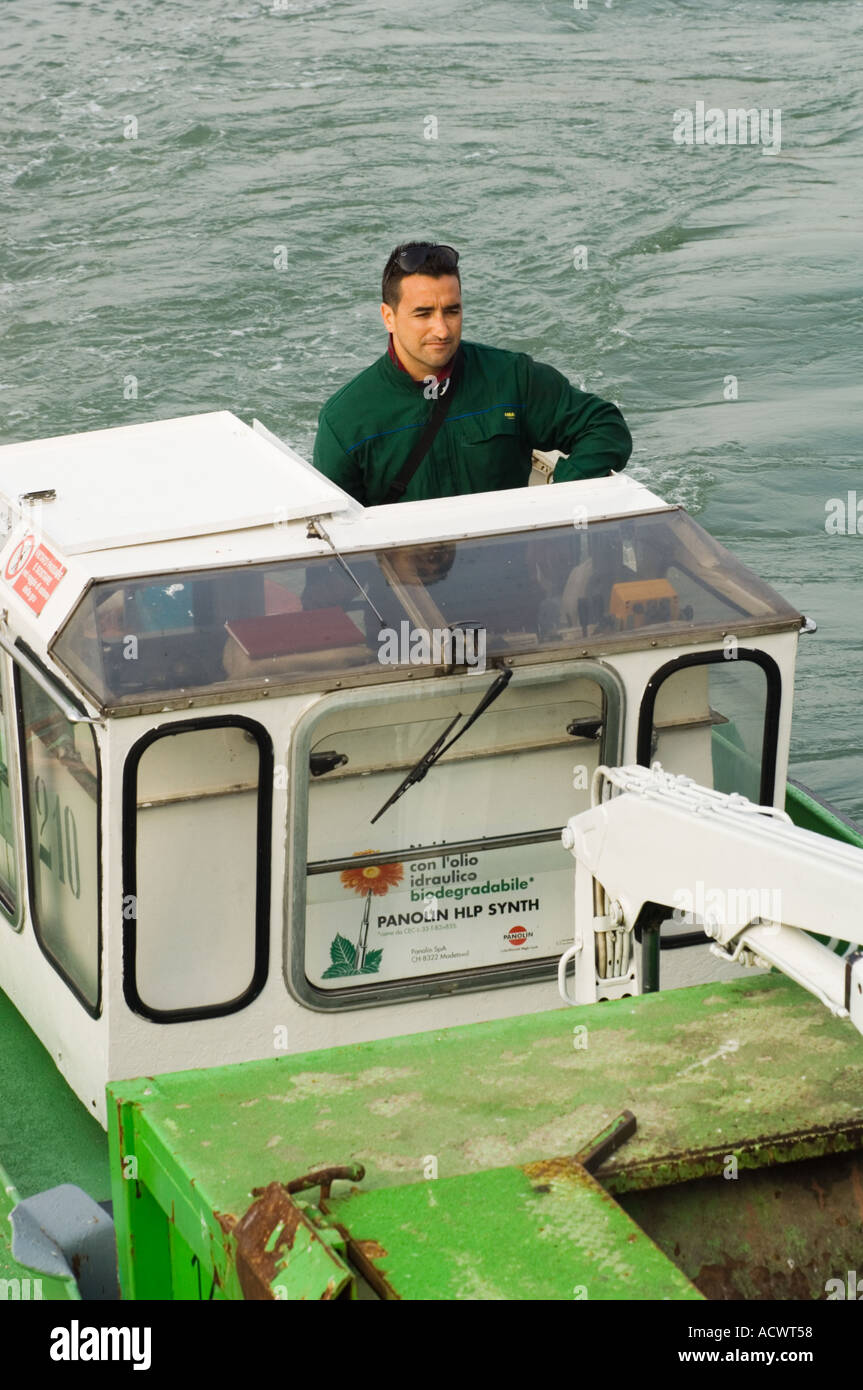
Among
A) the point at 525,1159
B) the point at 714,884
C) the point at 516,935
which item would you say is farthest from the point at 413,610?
the point at 525,1159

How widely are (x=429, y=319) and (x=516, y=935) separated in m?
1.63

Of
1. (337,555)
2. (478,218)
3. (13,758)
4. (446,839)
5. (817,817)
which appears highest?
(478,218)

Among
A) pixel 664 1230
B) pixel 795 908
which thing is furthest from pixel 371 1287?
pixel 795 908

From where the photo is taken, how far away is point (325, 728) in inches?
158

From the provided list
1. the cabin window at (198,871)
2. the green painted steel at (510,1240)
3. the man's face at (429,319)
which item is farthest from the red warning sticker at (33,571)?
the green painted steel at (510,1240)

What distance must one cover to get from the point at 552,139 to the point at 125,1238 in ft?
46.5

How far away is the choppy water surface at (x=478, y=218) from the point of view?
12.7m

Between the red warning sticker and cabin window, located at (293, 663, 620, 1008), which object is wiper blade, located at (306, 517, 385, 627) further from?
the red warning sticker

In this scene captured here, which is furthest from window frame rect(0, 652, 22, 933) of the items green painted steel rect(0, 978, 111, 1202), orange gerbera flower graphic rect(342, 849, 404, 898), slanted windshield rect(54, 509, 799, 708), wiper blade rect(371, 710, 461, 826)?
wiper blade rect(371, 710, 461, 826)

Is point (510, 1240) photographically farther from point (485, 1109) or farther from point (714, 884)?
point (714, 884)

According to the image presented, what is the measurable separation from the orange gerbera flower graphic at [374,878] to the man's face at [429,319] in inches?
55.3

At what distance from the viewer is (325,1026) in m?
4.25

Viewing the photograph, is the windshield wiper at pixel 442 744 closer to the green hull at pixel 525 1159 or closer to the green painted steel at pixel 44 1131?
the green hull at pixel 525 1159

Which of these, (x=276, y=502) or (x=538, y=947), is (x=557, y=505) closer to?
(x=276, y=502)
